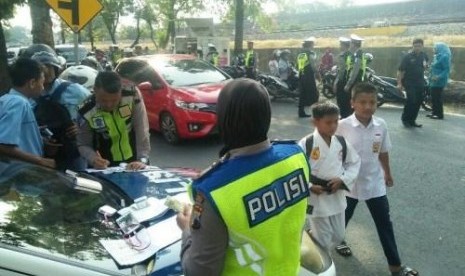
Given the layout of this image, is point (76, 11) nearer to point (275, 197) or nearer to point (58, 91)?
point (58, 91)

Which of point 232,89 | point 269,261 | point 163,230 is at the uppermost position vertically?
point 232,89

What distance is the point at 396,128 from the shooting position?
28.8ft

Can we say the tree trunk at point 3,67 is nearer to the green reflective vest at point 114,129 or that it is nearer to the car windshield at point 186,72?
the car windshield at point 186,72

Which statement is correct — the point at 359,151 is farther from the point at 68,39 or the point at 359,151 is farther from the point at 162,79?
the point at 68,39

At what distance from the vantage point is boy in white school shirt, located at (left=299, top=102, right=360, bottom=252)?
3201mm

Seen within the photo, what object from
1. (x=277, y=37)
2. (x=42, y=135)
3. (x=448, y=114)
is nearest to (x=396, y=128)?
(x=448, y=114)

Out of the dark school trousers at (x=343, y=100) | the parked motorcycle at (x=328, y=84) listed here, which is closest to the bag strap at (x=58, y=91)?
the dark school trousers at (x=343, y=100)

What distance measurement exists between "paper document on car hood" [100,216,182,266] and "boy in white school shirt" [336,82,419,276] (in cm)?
175

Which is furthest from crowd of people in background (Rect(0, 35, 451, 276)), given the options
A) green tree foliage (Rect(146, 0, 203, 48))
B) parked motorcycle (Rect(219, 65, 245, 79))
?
green tree foliage (Rect(146, 0, 203, 48))

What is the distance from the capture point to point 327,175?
3217mm

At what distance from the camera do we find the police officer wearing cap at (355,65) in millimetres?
8625

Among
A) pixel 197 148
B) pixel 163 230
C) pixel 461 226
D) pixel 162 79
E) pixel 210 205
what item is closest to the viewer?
pixel 210 205

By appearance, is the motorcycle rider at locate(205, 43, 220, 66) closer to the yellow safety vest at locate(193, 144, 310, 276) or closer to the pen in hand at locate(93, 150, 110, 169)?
the pen in hand at locate(93, 150, 110, 169)

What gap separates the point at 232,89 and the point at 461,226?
3731 mm
